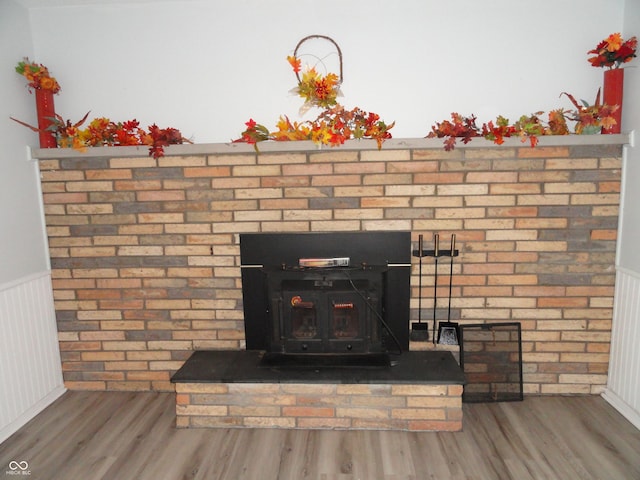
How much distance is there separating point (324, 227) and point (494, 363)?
144 cm

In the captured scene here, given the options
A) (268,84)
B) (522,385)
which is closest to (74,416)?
(268,84)

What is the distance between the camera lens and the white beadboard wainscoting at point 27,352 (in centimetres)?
237

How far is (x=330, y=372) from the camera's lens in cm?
241

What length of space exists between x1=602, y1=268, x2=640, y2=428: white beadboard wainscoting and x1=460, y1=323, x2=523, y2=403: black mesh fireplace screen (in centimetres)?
58

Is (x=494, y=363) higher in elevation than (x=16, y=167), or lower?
lower

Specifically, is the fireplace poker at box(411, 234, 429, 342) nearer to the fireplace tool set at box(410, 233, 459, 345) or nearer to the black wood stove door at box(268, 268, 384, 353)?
the fireplace tool set at box(410, 233, 459, 345)

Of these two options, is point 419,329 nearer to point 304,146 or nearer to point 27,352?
point 304,146

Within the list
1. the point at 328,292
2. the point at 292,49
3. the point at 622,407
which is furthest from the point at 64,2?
the point at 622,407

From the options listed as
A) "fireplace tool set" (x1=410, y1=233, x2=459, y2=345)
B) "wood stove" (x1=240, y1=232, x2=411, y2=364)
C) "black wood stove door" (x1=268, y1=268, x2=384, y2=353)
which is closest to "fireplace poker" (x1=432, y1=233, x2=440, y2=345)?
"fireplace tool set" (x1=410, y1=233, x2=459, y2=345)

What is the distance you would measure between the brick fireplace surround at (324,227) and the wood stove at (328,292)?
0.09 meters

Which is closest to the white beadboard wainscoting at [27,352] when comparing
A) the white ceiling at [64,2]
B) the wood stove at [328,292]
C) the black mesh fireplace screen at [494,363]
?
the wood stove at [328,292]

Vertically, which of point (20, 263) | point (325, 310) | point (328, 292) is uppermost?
point (20, 263)

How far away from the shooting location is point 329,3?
8.49 feet

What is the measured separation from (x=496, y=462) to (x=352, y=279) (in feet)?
Result: 3.99
